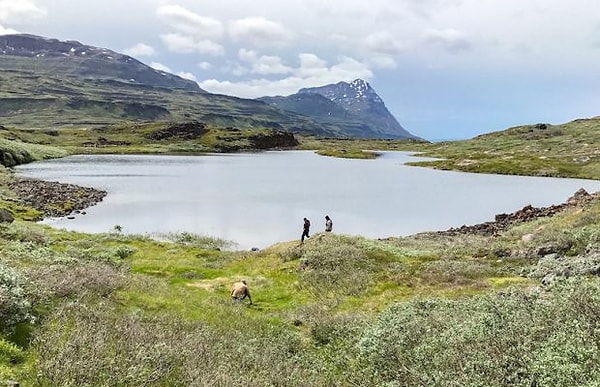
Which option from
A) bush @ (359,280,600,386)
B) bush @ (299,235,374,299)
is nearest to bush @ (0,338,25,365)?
bush @ (359,280,600,386)

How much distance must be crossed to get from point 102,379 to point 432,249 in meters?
37.2

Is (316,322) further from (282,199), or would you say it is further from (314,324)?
(282,199)

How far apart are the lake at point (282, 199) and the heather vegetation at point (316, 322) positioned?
2652cm

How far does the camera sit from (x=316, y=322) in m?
21.8

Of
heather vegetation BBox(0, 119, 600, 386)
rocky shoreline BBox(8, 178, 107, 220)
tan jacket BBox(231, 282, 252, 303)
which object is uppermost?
heather vegetation BBox(0, 119, 600, 386)

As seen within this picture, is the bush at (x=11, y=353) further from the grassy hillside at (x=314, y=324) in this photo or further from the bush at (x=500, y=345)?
the bush at (x=500, y=345)

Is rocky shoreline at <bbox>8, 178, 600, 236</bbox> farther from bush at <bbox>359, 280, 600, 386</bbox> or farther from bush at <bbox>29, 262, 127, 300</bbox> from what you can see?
bush at <bbox>29, 262, 127, 300</bbox>

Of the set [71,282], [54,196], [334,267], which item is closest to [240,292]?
[334,267]

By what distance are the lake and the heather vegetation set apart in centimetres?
2652

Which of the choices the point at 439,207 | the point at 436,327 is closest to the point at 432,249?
the point at 436,327

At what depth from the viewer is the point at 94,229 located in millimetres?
59562

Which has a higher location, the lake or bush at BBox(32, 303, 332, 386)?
bush at BBox(32, 303, 332, 386)

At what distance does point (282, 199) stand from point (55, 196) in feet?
122

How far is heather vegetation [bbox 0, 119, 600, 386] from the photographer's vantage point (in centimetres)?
1125
